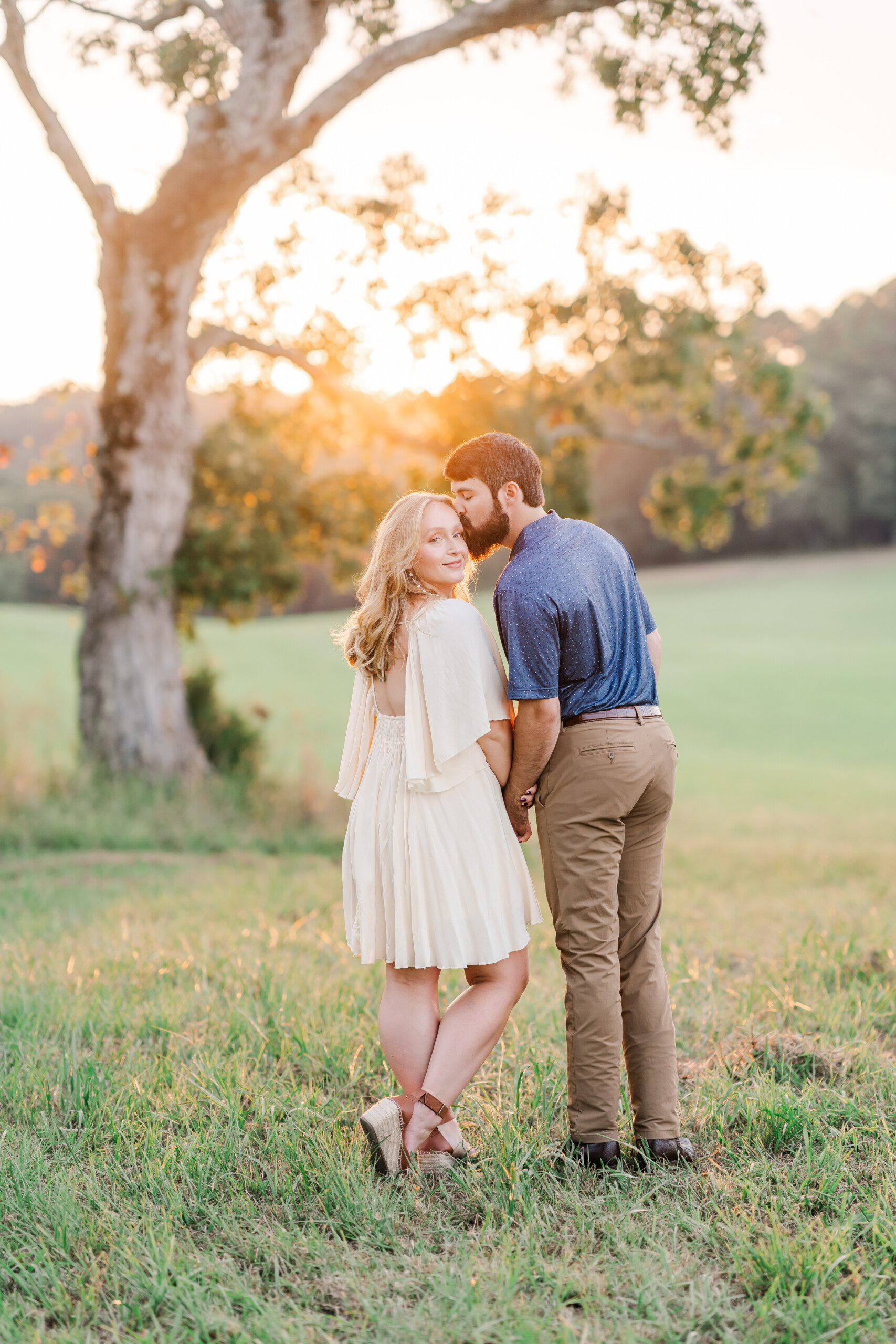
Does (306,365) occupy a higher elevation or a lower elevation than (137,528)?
higher

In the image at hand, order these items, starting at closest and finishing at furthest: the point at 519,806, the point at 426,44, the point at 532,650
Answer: the point at 532,650 → the point at 519,806 → the point at 426,44

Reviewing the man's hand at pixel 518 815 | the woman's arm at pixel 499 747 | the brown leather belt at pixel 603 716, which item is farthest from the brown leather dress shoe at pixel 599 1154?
the brown leather belt at pixel 603 716

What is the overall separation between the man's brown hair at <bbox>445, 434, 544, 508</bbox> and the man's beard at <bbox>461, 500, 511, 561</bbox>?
0.07m

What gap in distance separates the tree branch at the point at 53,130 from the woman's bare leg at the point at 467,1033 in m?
9.79

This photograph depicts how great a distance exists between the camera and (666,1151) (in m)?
3.32

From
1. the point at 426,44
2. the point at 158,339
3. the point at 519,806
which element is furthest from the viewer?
the point at 158,339

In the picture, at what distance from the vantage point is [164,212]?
33.9ft

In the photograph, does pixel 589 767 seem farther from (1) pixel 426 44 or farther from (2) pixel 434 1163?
(1) pixel 426 44

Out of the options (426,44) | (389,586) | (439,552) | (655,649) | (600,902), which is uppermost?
(426,44)

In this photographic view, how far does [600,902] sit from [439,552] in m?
1.29

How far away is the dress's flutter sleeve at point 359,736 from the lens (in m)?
3.62

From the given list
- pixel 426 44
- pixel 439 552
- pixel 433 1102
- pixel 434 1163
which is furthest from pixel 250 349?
pixel 434 1163

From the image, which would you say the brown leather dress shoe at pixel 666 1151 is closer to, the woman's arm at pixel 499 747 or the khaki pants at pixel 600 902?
the khaki pants at pixel 600 902

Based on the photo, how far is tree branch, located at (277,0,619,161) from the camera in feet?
29.6
